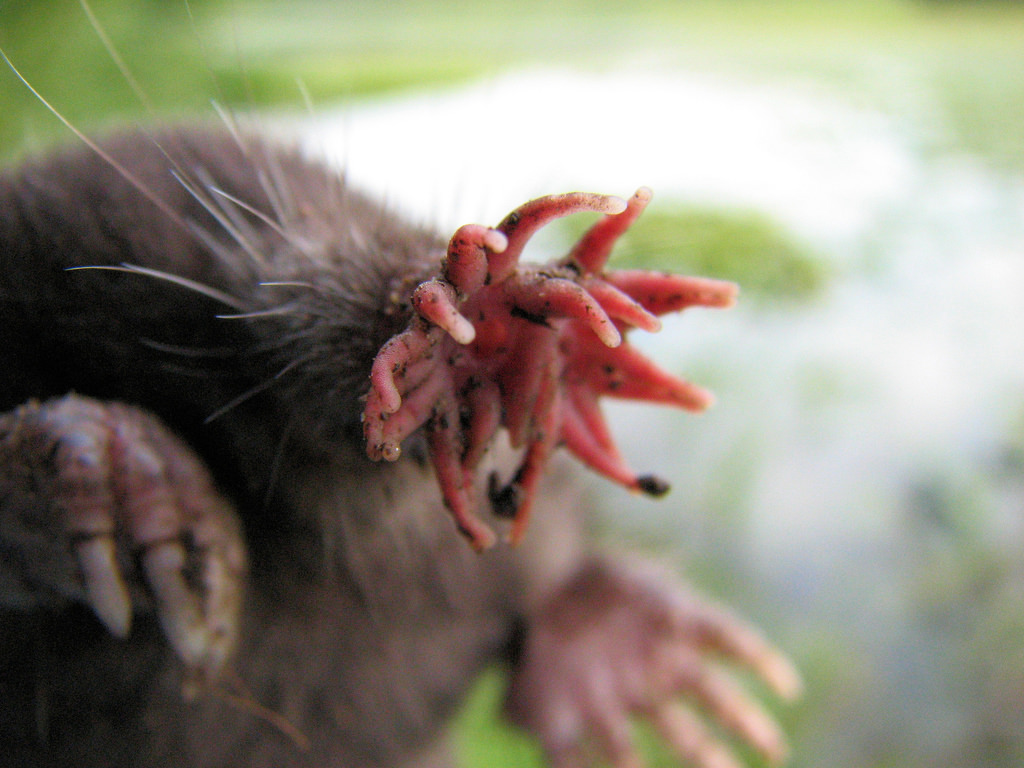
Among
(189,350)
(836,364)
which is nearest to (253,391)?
(189,350)

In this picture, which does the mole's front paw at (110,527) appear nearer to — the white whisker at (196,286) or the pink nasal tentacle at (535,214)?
the white whisker at (196,286)

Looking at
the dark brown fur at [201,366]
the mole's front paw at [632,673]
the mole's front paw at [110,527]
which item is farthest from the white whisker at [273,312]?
the mole's front paw at [632,673]

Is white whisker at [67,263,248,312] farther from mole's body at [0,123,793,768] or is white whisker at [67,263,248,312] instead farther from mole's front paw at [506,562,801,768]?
mole's front paw at [506,562,801,768]

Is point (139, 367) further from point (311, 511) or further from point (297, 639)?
point (297, 639)

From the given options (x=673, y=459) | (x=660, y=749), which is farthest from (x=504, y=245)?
(x=660, y=749)

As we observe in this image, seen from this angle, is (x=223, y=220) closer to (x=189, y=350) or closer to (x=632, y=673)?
(x=189, y=350)
